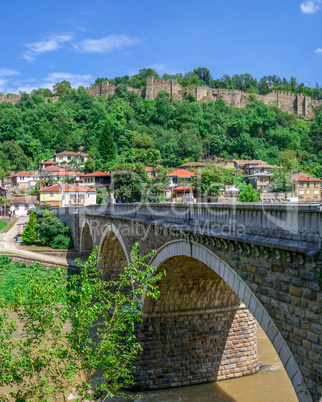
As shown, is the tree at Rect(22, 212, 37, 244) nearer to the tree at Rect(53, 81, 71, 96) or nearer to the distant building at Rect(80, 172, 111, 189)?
the distant building at Rect(80, 172, 111, 189)

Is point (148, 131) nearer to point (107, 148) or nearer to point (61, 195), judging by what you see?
point (107, 148)

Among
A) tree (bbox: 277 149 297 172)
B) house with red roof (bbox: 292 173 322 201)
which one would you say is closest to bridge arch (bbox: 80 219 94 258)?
house with red roof (bbox: 292 173 322 201)

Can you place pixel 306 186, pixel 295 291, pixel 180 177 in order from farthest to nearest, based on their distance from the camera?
pixel 180 177 → pixel 306 186 → pixel 295 291

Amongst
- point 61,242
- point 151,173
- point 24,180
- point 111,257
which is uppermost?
point 151,173

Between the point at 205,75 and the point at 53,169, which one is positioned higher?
the point at 205,75

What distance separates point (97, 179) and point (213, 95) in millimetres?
54355

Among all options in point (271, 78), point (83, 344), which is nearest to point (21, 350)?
point (83, 344)

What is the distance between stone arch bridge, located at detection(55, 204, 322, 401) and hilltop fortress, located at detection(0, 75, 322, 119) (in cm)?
8827

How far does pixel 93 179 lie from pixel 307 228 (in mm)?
64330

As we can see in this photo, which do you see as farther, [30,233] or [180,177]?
[180,177]

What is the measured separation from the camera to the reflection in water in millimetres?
16422

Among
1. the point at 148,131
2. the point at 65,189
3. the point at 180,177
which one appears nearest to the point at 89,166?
the point at 65,189

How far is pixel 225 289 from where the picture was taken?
17312mm

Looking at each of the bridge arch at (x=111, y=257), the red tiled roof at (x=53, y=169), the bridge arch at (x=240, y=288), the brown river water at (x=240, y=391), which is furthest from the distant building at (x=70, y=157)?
the bridge arch at (x=240, y=288)
